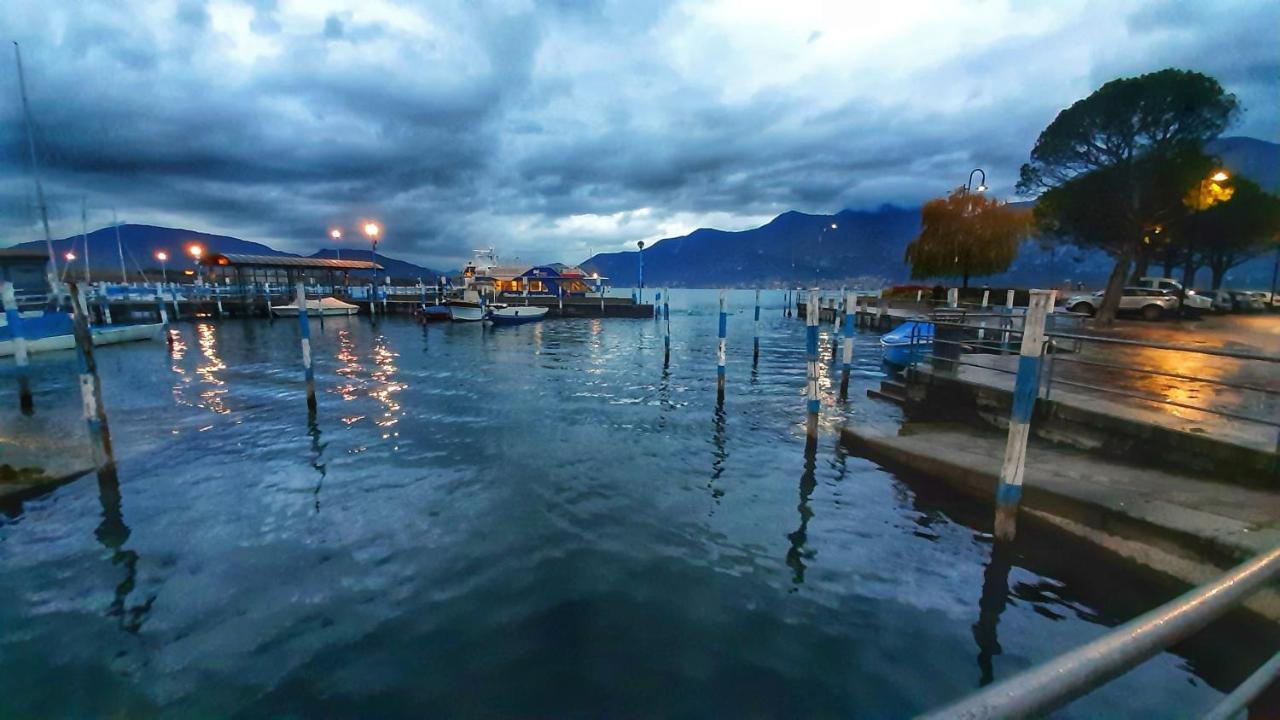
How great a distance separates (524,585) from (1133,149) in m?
35.5

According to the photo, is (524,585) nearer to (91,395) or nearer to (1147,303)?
(91,395)

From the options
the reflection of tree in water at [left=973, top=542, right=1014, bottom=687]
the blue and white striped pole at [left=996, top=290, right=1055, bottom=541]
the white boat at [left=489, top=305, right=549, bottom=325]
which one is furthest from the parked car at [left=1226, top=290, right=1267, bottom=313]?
the white boat at [left=489, top=305, right=549, bottom=325]

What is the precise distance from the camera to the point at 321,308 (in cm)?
4584

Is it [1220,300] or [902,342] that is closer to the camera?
[902,342]

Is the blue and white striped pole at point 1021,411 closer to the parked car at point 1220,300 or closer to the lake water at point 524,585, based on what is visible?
the lake water at point 524,585

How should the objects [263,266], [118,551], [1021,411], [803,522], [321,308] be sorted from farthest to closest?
[263,266], [321,308], [803,522], [118,551], [1021,411]

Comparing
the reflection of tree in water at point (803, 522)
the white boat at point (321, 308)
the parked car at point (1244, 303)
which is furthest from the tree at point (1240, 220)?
the white boat at point (321, 308)

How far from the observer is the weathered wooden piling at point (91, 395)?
8.88m

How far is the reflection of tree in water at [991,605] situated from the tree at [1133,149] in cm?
2607

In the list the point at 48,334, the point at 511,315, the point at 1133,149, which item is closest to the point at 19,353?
the point at 48,334

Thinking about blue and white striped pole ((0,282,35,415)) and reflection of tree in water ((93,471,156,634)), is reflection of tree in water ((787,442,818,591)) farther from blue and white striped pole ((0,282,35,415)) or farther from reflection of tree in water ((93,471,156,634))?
blue and white striped pole ((0,282,35,415))

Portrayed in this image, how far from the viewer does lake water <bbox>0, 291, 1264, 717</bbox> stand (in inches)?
200

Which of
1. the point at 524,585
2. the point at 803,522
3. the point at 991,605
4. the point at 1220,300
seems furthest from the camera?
the point at 1220,300

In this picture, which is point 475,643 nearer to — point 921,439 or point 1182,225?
point 921,439
